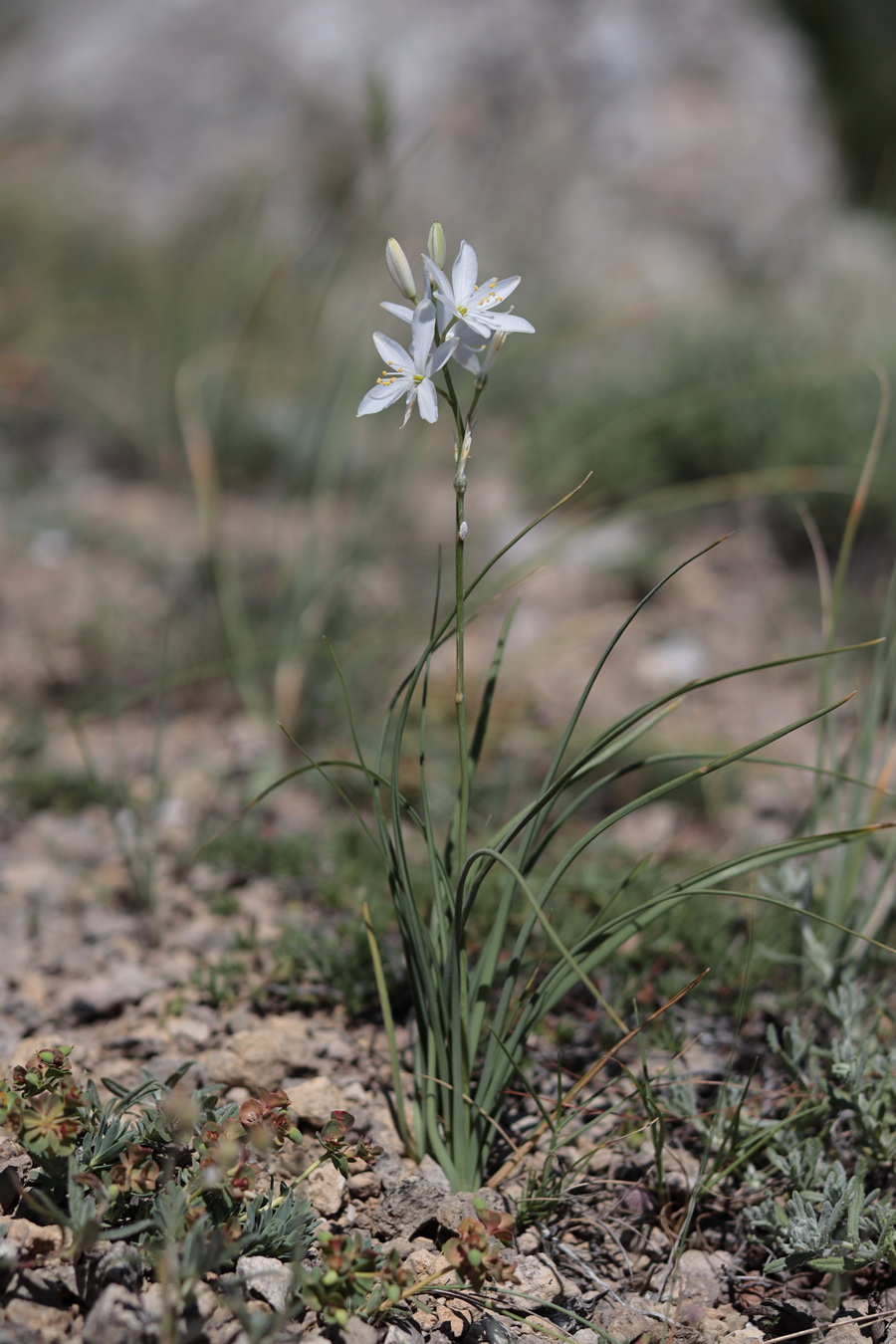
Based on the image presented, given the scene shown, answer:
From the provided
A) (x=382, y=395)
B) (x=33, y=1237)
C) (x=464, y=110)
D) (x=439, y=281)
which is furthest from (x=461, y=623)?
(x=464, y=110)

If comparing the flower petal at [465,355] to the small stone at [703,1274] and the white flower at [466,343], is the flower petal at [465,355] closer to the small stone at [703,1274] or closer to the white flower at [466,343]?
the white flower at [466,343]

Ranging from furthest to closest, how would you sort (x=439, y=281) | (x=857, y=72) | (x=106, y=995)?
(x=857, y=72) → (x=106, y=995) → (x=439, y=281)

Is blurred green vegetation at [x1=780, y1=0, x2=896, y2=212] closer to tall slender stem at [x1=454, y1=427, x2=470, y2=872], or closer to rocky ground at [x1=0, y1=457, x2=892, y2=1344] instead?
rocky ground at [x1=0, y1=457, x2=892, y2=1344]

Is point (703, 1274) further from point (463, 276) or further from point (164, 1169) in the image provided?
point (463, 276)

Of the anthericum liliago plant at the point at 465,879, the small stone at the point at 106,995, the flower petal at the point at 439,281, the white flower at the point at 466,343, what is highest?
the flower petal at the point at 439,281

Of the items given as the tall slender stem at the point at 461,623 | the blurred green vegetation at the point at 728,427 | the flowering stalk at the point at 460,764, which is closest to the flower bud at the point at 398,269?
the flowering stalk at the point at 460,764

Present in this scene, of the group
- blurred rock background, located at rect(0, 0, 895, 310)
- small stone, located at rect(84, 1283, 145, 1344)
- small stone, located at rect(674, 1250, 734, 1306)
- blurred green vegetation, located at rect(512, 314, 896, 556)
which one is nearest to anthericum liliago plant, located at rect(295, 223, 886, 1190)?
small stone, located at rect(674, 1250, 734, 1306)

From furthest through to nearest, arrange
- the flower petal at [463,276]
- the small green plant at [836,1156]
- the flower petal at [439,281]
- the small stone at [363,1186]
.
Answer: the small stone at [363,1186]
the small green plant at [836,1156]
the flower petal at [463,276]
the flower petal at [439,281]
